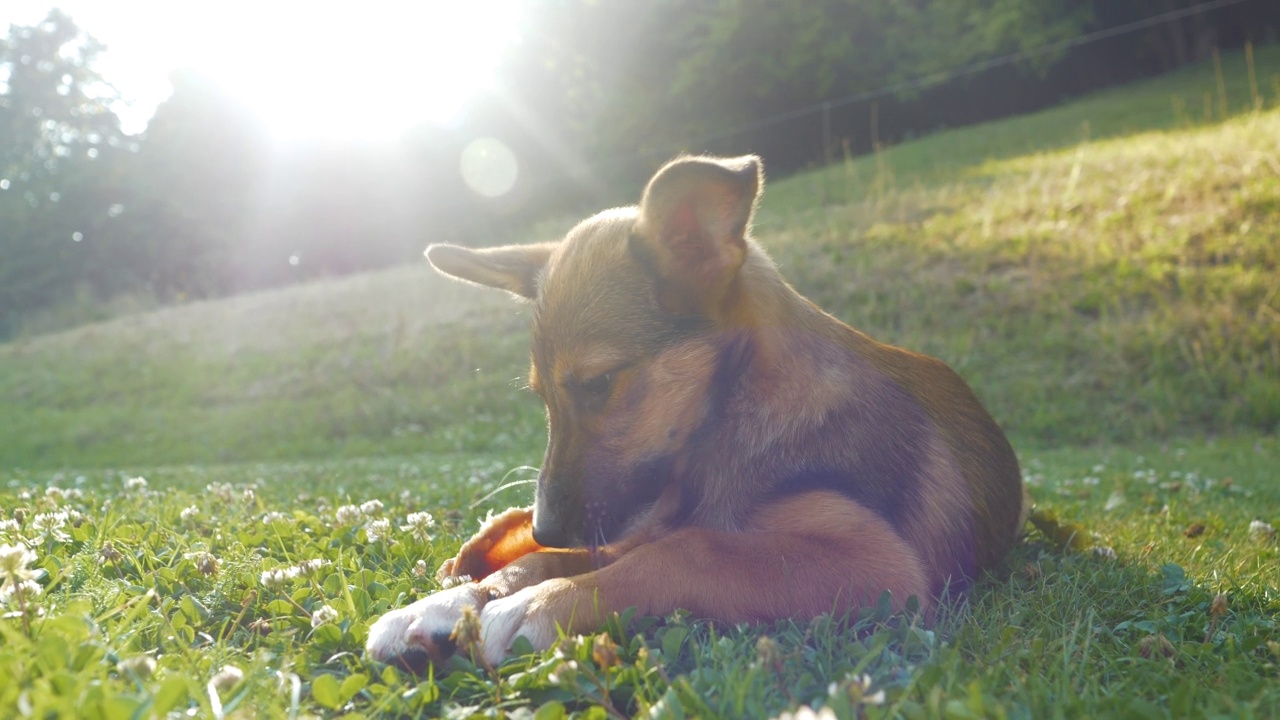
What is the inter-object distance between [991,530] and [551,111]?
41393 millimetres

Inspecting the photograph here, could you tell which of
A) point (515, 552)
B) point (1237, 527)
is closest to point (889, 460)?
point (515, 552)

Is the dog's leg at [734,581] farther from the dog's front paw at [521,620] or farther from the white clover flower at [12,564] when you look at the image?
the white clover flower at [12,564]

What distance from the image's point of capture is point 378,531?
3.90 metres

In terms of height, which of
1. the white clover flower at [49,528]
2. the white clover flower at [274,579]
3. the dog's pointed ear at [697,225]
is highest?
the dog's pointed ear at [697,225]

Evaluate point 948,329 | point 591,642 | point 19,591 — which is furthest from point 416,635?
point 948,329

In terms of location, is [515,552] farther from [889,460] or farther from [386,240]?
[386,240]

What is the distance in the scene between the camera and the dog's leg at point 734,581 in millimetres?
2812

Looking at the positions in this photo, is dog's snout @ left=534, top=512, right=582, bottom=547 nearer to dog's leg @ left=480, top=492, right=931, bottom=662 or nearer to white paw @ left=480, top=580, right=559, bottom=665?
dog's leg @ left=480, top=492, right=931, bottom=662

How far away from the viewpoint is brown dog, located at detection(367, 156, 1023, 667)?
3354mm

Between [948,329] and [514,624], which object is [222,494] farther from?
[948,329]

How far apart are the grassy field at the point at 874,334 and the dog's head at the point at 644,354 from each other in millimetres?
779

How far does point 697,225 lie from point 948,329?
10.6 metres

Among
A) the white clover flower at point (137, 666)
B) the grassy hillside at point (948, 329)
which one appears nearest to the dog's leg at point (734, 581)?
→ the white clover flower at point (137, 666)

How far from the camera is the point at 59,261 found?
4866 cm
